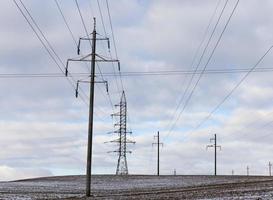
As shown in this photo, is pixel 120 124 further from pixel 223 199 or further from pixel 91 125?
pixel 223 199

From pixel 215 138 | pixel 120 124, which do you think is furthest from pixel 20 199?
pixel 215 138

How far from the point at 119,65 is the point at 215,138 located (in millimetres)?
89860

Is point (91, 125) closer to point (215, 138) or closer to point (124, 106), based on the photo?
point (124, 106)

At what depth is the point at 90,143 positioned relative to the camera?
53938mm

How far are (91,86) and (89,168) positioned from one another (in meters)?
7.99

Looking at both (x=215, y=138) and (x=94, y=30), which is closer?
(x=94, y=30)

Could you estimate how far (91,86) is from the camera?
56656 millimetres

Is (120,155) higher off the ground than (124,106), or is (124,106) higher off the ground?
(124,106)

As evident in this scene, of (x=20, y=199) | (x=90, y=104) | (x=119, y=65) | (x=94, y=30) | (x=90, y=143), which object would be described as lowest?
(x=20, y=199)

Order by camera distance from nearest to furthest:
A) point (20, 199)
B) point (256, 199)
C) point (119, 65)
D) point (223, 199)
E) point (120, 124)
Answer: point (256, 199) → point (223, 199) → point (20, 199) → point (119, 65) → point (120, 124)

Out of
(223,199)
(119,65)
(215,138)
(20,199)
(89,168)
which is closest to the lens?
(223,199)

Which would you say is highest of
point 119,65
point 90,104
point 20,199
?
point 119,65

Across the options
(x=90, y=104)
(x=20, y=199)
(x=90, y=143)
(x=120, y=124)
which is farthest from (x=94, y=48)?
(x=120, y=124)

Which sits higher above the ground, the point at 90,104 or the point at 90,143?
the point at 90,104
